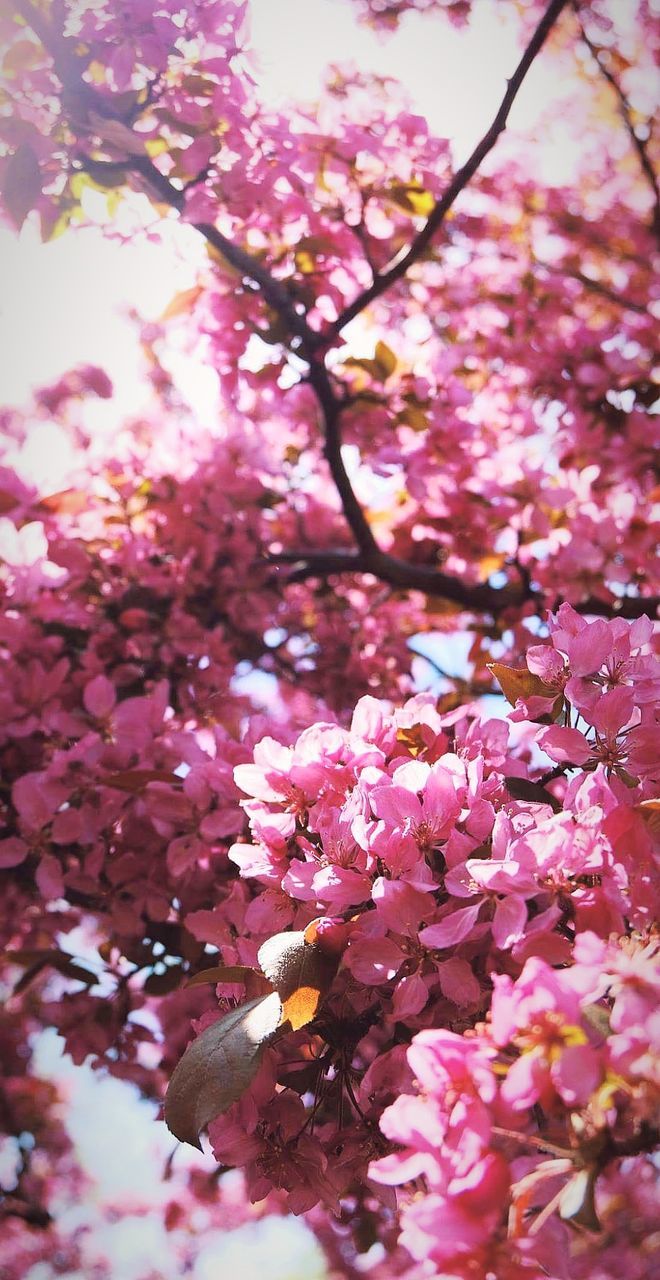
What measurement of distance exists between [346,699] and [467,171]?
69.5 inches

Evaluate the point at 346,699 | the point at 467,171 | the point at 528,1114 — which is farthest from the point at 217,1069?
the point at 346,699

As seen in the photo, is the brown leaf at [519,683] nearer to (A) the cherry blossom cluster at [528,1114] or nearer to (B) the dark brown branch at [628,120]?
(A) the cherry blossom cluster at [528,1114]

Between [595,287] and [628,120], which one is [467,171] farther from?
[628,120]

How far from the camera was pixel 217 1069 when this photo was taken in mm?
877

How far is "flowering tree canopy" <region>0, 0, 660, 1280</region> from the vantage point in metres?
0.73

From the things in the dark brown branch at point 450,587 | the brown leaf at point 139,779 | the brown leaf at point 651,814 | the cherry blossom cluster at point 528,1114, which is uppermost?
the dark brown branch at point 450,587

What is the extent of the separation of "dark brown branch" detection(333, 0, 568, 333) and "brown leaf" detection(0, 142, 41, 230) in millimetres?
767

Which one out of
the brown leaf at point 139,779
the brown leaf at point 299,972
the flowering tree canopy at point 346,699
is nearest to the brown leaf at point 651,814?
the flowering tree canopy at point 346,699

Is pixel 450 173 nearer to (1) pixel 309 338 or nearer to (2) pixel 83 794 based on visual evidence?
(1) pixel 309 338

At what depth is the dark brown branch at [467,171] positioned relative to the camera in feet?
5.74

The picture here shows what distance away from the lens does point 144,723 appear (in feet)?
6.04

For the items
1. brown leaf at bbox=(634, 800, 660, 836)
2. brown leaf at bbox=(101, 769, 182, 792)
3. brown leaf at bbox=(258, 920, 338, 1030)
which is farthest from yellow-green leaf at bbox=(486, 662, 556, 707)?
brown leaf at bbox=(101, 769, 182, 792)

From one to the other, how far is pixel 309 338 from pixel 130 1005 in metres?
1.56

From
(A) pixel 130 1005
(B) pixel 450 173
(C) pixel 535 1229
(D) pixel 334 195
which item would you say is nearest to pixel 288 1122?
(C) pixel 535 1229
